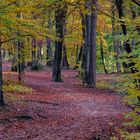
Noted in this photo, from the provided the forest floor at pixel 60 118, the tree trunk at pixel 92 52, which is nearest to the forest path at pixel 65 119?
the forest floor at pixel 60 118

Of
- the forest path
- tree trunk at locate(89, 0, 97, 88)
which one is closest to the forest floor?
the forest path

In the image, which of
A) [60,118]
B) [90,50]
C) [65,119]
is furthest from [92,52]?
[65,119]

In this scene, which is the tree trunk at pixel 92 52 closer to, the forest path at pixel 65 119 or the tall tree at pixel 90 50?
the tall tree at pixel 90 50

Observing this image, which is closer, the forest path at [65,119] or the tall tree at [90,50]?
the forest path at [65,119]

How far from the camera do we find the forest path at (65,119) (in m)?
9.91

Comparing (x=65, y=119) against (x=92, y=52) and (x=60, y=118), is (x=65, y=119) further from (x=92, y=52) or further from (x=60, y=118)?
(x=92, y=52)

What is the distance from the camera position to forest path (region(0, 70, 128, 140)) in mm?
9914

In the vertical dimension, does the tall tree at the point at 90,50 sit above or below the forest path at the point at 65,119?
above

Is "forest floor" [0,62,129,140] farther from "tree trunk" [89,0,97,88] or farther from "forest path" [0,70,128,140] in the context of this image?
"tree trunk" [89,0,97,88]

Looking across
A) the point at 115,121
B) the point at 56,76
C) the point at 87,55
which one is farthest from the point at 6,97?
the point at 56,76

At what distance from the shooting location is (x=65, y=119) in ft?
40.6

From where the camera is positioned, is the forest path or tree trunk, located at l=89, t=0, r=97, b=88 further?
tree trunk, located at l=89, t=0, r=97, b=88

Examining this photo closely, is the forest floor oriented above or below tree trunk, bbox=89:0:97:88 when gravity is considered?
below

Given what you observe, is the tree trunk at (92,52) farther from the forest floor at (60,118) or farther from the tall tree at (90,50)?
the forest floor at (60,118)
